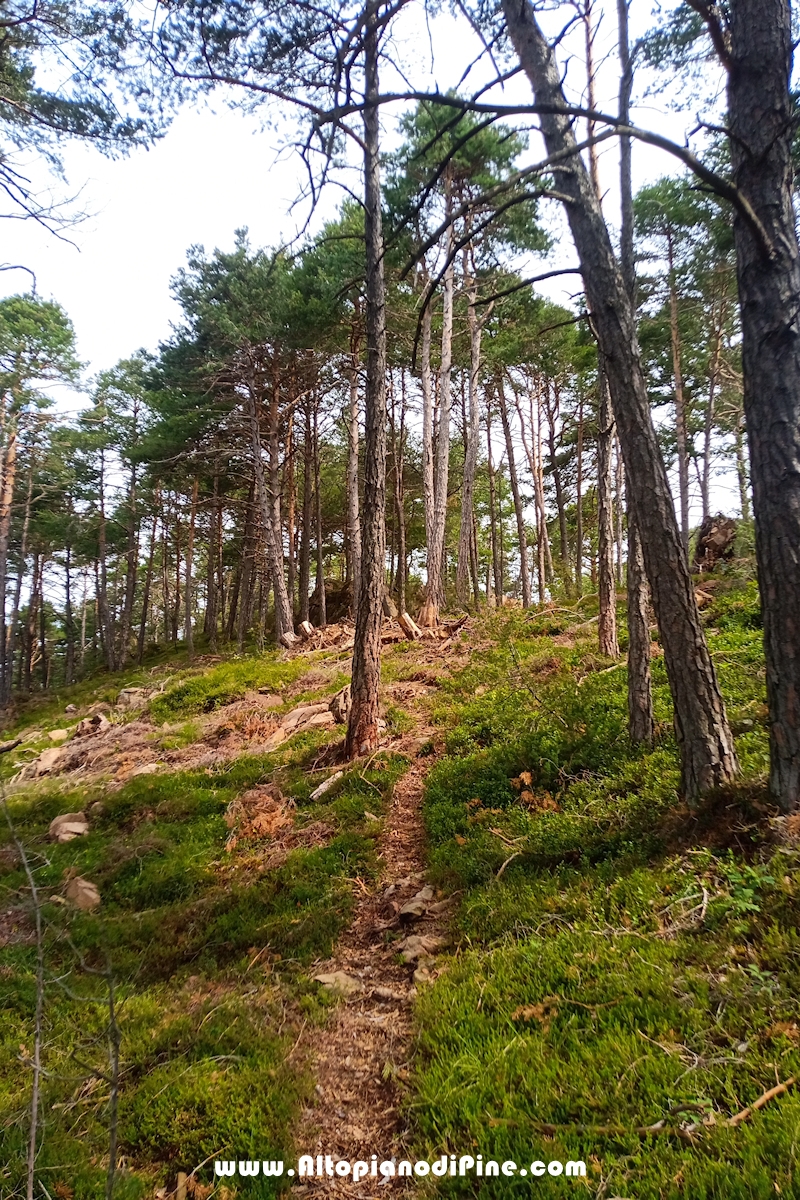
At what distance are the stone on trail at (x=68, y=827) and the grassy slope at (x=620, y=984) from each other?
4.16 metres

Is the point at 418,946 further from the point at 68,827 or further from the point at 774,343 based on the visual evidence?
the point at 68,827

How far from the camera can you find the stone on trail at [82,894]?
16.7 ft

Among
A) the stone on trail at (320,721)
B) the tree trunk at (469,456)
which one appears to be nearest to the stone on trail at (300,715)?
the stone on trail at (320,721)

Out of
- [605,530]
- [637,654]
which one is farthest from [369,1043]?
[605,530]

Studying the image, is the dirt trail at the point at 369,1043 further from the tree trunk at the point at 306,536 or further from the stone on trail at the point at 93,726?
the tree trunk at the point at 306,536

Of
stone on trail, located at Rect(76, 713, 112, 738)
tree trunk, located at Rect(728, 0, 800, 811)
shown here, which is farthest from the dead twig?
stone on trail, located at Rect(76, 713, 112, 738)

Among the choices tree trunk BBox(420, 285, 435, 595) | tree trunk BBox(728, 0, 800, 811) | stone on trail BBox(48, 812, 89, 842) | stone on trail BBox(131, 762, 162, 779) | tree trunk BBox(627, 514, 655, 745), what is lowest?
stone on trail BBox(48, 812, 89, 842)

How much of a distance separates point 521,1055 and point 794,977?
1.29 metres

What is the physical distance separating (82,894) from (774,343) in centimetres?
679

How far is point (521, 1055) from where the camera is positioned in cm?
276

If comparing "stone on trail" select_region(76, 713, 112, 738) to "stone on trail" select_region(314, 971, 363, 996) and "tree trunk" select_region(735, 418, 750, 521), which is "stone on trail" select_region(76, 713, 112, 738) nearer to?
"stone on trail" select_region(314, 971, 363, 996)

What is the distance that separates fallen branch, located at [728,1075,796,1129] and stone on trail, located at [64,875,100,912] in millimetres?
4980

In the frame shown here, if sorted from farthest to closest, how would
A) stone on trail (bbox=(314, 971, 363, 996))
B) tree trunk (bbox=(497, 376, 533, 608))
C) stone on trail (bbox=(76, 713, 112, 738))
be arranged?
1. tree trunk (bbox=(497, 376, 533, 608))
2. stone on trail (bbox=(76, 713, 112, 738))
3. stone on trail (bbox=(314, 971, 363, 996))

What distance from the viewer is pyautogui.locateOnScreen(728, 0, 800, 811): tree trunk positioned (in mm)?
3254
